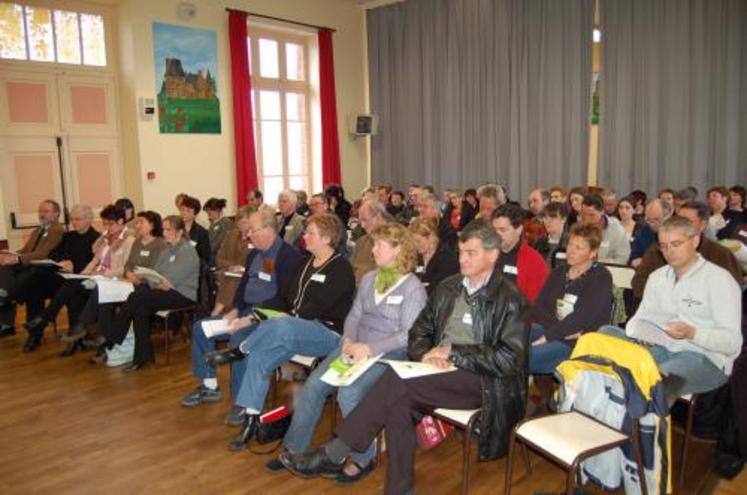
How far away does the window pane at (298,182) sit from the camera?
1070cm

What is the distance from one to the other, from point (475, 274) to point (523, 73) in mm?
7034

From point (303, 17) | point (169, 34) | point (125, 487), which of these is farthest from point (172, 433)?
point (303, 17)

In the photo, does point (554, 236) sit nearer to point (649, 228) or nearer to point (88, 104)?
point (649, 228)

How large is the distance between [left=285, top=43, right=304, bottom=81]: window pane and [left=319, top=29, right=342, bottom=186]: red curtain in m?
0.41

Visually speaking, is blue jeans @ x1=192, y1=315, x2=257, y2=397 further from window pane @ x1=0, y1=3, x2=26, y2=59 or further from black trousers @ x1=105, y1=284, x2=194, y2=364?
window pane @ x1=0, y1=3, x2=26, y2=59

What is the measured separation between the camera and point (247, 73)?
369 inches

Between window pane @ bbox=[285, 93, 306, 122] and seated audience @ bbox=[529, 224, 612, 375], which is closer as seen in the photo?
seated audience @ bbox=[529, 224, 612, 375]

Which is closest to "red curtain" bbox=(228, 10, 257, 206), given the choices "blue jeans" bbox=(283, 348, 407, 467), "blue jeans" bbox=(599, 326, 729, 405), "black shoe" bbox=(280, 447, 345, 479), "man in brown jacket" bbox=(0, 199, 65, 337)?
"man in brown jacket" bbox=(0, 199, 65, 337)

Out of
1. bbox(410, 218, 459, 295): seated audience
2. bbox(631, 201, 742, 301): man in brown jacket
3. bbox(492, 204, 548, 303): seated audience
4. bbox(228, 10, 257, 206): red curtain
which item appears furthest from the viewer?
bbox(228, 10, 257, 206): red curtain

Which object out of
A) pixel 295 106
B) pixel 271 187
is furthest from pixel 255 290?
pixel 295 106

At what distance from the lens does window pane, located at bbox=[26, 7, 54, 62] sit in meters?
7.78

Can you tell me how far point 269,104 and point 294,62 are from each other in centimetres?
92

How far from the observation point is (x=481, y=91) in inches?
380

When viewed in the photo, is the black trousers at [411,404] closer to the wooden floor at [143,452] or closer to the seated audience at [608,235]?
the wooden floor at [143,452]
